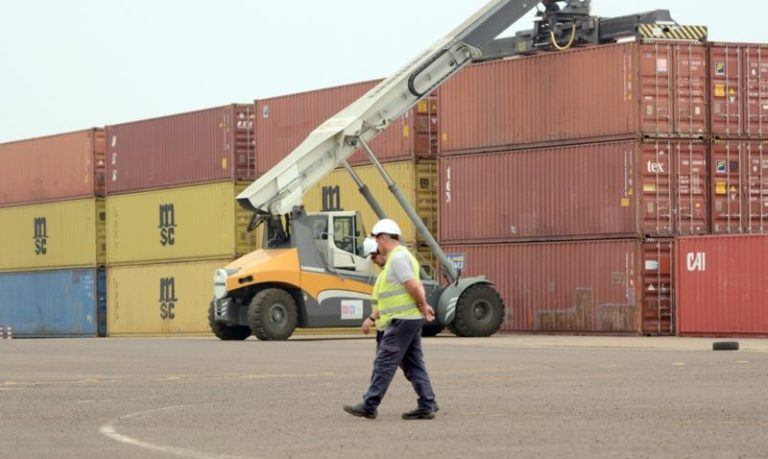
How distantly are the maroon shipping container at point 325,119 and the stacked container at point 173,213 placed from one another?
126 centimetres

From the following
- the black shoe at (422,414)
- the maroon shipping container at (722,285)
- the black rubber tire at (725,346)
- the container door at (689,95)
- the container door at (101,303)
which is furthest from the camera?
the container door at (101,303)

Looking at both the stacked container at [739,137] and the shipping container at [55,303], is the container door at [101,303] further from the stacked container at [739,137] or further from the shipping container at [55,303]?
the stacked container at [739,137]

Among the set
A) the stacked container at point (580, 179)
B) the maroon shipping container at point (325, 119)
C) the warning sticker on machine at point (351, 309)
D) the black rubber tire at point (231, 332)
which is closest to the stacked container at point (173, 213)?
the maroon shipping container at point (325, 119)

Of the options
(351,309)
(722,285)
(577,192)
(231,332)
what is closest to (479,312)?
(351,309)

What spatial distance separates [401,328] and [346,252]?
20.0m

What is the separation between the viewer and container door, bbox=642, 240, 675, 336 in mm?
34031

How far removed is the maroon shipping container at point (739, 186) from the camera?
34.5m

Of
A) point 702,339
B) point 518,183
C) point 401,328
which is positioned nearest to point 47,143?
point 518,183

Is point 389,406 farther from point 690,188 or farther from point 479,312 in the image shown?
point 690,188

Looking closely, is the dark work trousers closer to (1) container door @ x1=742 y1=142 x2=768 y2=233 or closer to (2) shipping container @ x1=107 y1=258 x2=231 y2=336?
(1) container door @ x1=742 y1=142 x2=768 y2=233

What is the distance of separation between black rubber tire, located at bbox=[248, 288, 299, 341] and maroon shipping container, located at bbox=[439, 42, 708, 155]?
708 cm

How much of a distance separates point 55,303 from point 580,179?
19.8 m

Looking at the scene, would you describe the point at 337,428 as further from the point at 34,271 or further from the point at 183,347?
the point at 34,271

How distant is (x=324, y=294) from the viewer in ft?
107
